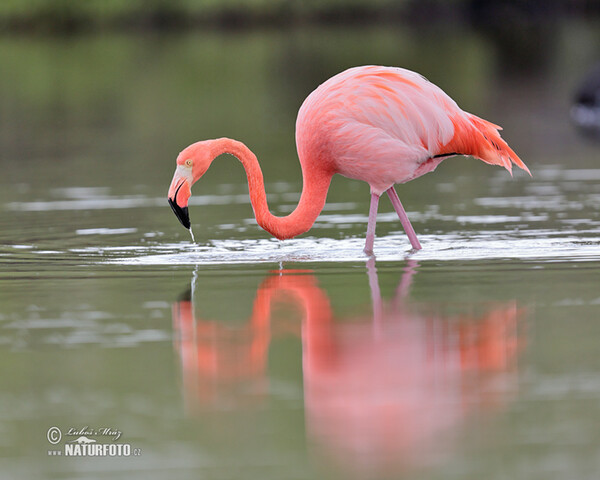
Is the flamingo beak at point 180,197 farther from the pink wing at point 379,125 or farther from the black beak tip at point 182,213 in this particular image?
the pink wing at point 379,125

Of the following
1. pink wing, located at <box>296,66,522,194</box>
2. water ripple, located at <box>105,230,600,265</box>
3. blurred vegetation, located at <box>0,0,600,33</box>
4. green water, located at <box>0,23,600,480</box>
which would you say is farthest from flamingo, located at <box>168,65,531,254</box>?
blurred vegetation, located at <box>0,0,600,33</box>

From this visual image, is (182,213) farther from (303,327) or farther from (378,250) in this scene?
(303,327)

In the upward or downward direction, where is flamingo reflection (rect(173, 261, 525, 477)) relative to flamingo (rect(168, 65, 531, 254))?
downward

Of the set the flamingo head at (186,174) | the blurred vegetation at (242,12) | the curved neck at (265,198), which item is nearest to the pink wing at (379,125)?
the curved neck at (265,198)

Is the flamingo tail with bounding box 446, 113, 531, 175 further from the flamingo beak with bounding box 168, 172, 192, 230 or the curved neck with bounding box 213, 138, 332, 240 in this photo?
the flamingo beak with bounding box 168, 172, 192, 230

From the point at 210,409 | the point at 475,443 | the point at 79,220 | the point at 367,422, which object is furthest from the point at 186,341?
the point at 79,220

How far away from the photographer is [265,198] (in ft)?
27.0

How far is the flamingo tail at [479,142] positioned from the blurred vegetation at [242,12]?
41.4 meters

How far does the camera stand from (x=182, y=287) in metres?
7.18

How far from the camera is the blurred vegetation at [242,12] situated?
50.1m

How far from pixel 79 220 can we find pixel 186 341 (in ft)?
16.5

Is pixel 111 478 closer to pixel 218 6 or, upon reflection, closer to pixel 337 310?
pixel 337 310

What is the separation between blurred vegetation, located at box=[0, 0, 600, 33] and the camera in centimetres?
5006

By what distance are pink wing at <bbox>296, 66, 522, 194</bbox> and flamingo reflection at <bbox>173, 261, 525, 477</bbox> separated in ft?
5.54
